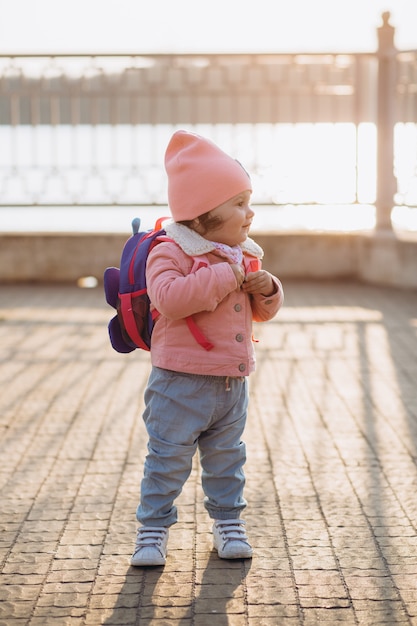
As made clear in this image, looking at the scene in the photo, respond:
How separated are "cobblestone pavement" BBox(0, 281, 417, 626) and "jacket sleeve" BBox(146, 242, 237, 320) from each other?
2.66ft

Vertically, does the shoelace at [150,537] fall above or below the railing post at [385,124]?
below

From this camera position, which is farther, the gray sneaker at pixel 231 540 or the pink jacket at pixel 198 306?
the gray sneaker at pixel 231 540

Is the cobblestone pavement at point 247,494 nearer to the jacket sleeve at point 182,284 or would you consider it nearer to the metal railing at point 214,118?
the jacket sleeve at point 182,284

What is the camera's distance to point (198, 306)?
3.54m

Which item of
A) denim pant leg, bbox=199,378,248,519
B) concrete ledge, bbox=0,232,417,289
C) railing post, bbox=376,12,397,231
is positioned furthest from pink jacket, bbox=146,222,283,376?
railing post, bbox=376,12,397,231

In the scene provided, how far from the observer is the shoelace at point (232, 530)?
12.3ft

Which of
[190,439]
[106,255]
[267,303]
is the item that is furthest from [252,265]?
[106,255]

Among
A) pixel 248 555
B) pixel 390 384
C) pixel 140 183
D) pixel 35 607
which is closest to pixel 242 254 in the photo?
pixel 248 555

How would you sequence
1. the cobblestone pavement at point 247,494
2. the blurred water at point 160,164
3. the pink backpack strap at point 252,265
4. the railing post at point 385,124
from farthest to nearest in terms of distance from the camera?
1. the blurred water at point 160,164
2. the railing post at point 385,124
3. the pink backpack strap at point 252,265
4. the cobblestone pavement at point 247,494

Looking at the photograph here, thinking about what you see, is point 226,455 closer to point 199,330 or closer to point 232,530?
point 232,530

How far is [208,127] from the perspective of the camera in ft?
35.4

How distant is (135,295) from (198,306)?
9.5 inches

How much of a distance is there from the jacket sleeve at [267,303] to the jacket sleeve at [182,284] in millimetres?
180

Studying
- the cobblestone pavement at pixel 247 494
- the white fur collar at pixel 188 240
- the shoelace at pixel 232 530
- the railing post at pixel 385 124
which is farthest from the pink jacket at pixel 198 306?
the railing post at pixel 385 124
